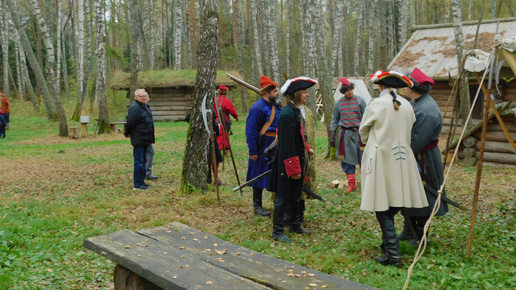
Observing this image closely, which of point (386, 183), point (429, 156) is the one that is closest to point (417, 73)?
point (429, 156)

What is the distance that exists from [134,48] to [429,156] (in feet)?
55.1

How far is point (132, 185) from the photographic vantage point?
9.60 m

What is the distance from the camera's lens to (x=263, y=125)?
6.99 metres

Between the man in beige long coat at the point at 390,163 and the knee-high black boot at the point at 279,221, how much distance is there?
1.25 metres

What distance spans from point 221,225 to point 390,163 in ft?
9.19

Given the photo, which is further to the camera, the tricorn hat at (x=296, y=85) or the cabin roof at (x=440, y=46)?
the cabin roof at (x=440, y=46)

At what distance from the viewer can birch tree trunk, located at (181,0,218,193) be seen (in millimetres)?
8180

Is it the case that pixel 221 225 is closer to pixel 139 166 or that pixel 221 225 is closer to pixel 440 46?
pixel 139 166

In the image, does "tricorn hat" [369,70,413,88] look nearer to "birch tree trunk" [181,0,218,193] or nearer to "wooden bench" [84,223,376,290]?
"wooden bench" [84,223,376,290]

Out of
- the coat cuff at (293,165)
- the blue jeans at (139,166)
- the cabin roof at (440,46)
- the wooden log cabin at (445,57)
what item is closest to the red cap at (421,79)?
the coat cuff at (293,165)

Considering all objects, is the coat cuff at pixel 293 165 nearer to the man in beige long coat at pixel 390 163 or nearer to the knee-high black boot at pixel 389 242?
the man in beige long coat at pixel 390 163

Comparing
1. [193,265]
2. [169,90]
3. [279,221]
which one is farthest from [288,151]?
[169,90]

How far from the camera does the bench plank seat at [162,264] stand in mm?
3393

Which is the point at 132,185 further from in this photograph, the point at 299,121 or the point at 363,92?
the point at 363,92
